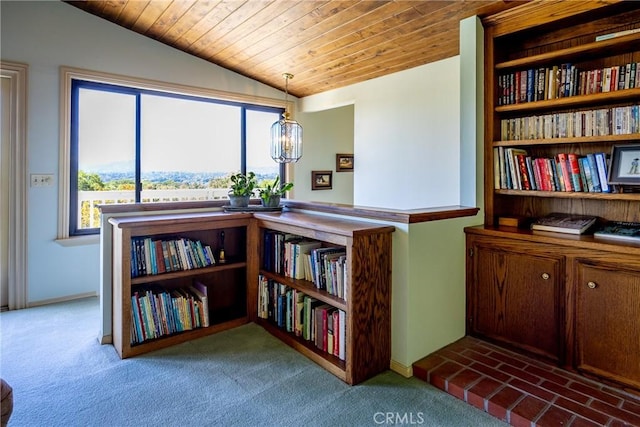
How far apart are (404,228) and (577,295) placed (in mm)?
965

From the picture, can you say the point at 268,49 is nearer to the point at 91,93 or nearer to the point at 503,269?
the point at 91,93

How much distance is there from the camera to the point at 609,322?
74.4 inches

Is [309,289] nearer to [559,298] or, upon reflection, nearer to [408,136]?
[559,298]

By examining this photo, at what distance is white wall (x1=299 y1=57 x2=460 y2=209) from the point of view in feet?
11.4

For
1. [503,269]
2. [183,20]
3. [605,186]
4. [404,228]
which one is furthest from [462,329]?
[183,20]

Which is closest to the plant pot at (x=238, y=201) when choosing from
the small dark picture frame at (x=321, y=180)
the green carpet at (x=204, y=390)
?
the green carpet at (x=204, y=390)

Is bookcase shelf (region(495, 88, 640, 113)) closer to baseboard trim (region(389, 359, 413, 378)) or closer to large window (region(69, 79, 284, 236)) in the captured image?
baseboard trim (region(389, 359, 413, 378))

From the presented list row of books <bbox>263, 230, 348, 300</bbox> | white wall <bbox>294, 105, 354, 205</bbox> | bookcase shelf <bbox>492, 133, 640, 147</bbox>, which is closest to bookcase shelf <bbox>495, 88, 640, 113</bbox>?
bookcase shelf <bbox>492, 133, 640, 147</bbox>

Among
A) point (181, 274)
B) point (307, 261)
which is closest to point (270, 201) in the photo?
point (307, 261)

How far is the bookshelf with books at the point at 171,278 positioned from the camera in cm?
234

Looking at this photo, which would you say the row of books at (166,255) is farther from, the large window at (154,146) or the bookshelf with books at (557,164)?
the bookshelf with books at (557,164)

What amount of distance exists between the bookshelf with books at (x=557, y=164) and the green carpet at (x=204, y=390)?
2.38 ft

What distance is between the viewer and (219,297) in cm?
304

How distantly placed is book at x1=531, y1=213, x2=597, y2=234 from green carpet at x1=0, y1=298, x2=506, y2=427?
1.14 meters
